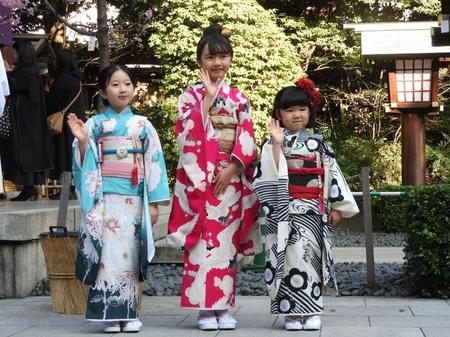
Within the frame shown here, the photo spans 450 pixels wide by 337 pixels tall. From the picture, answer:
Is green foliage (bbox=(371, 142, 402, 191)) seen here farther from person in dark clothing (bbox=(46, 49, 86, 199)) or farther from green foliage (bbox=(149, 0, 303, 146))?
person in dark clothing (bbox=(46, 49, 86, 199))

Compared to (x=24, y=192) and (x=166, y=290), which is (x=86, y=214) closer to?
(x=166, y=290)

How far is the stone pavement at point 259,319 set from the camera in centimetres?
559

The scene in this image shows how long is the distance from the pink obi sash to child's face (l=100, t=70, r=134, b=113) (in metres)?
0.24

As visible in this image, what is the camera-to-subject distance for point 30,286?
25.0ft

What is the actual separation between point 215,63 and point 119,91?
66 cm

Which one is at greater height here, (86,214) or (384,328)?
(86,214)

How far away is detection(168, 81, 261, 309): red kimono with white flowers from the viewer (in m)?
5.82

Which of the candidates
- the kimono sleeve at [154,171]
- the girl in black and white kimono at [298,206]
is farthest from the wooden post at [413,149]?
the kimono sleeve at [154,171]

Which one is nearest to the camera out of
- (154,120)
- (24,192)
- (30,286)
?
(30,286)

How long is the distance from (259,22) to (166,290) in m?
14.5

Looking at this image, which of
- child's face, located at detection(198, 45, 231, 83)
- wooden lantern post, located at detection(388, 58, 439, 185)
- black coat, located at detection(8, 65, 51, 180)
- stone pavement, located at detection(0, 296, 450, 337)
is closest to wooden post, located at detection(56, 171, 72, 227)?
stone pavement, located at detection(0, 296, 450, 337)

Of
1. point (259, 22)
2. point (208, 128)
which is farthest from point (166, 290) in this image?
point (259, 22)

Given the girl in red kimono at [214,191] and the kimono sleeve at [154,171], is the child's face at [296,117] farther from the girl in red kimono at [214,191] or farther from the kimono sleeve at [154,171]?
the kimono sleeve at [154,171]

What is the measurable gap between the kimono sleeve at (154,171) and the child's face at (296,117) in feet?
2.85
